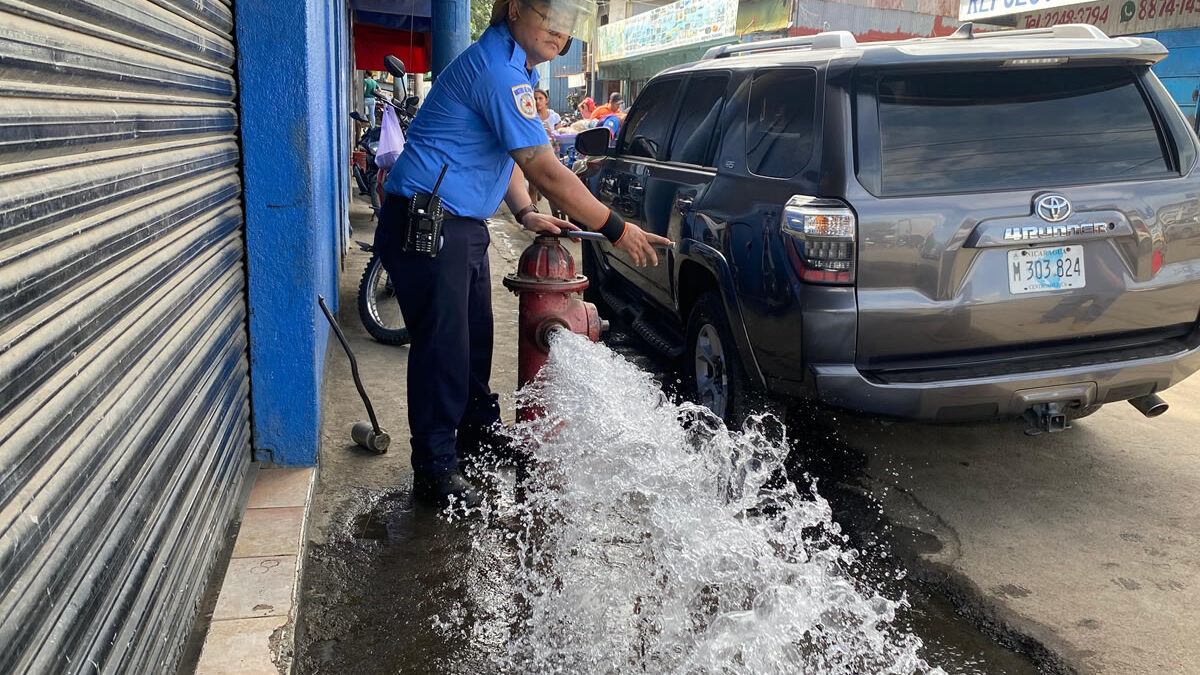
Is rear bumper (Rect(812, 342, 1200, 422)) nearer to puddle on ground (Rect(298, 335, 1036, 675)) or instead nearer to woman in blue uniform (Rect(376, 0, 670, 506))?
puddle on ground (Rect(298, 335, 1036, 675))

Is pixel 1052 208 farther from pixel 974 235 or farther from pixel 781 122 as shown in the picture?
pixel 781 122

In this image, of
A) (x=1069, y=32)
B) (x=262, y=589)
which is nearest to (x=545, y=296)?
(x=262, y=589)

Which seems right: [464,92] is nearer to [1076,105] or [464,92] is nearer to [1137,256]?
[1076,105]

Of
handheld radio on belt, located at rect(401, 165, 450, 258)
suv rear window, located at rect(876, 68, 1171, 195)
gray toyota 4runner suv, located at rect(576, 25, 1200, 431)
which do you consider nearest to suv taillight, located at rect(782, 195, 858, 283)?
gray toyota 4runner suv, located at rect(576, 25, 1200, 431)

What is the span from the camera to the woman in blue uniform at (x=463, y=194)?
11.0ft

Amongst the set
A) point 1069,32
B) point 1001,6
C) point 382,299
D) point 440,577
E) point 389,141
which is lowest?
point 440,577

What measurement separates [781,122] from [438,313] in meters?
1.75

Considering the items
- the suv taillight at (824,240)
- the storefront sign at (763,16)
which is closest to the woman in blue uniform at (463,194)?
the suv taillight at (824,240)

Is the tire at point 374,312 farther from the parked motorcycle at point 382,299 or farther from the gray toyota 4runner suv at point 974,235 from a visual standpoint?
the gray toyota 4runner suv at point 974,235

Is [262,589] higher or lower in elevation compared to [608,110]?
lower

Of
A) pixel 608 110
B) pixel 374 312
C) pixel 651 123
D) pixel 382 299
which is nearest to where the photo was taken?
pixel 651 123

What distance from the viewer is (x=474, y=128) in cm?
347

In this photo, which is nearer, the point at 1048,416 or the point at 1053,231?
the point at 1053,231

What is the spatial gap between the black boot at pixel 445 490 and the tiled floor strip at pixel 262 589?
47 cm
